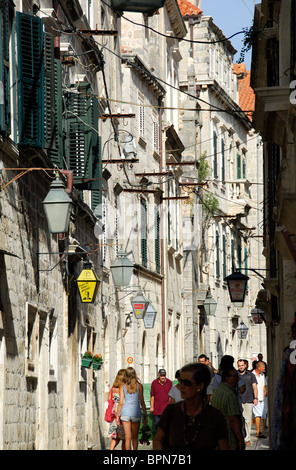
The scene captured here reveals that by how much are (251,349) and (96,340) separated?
109ft

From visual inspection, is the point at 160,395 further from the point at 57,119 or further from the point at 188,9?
the point at 188,9

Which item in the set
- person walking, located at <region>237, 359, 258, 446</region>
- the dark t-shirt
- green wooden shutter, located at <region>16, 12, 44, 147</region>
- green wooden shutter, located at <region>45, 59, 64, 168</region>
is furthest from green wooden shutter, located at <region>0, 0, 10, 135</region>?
person walking, located at <region>237, 359, 258, 446</region>

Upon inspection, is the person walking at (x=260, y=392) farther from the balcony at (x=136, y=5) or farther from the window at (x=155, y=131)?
the balcony at (x=136, y=5)

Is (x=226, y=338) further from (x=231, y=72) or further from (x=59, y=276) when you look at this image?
(x=59, y=276)

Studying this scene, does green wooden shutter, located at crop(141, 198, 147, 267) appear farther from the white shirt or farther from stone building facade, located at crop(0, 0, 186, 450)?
the white shirt

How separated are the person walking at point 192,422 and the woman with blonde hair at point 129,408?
9.65 metres

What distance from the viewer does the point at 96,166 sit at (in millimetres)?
20844

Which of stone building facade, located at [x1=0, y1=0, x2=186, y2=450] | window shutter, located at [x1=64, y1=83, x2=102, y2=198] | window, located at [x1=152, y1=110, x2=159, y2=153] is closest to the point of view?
stone building facade, located at [x1=0, y1=0, x2=186, y2=450]

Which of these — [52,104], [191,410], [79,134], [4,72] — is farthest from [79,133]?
[191,410]

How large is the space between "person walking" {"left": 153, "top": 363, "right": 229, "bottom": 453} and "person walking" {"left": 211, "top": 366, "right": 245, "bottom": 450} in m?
3.01

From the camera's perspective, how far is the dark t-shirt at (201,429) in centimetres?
720

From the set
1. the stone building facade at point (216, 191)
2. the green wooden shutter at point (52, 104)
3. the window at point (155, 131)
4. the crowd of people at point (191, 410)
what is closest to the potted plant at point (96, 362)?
the crowd of people at point (191, 410)

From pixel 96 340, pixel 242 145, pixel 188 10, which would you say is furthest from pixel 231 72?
pixel 96 340

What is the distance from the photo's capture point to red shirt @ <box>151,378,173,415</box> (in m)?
20.9
